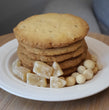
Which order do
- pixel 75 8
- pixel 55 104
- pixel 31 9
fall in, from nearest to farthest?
pixel 55 104
pixel 75 8
pixel 31 9

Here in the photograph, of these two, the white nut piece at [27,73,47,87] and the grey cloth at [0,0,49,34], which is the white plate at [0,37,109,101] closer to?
the white nut piece at [27,73,47,87]

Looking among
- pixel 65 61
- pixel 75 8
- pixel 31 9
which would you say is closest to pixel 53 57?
pixel 65 61

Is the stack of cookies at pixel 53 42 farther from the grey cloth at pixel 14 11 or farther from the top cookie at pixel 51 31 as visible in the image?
the grey cloth at pixel 14 11

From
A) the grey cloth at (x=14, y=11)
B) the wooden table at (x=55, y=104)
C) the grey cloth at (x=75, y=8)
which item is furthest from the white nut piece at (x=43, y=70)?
the grey cloth at (x=14, y=11)

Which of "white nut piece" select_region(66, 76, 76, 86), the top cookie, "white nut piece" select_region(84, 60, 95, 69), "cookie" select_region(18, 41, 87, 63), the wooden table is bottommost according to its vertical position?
the wooden table

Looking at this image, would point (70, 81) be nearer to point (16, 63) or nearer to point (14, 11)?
point (16, 63)

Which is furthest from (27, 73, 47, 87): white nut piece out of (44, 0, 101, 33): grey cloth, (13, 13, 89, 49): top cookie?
(44, 0, 101, 33): grey cloth
